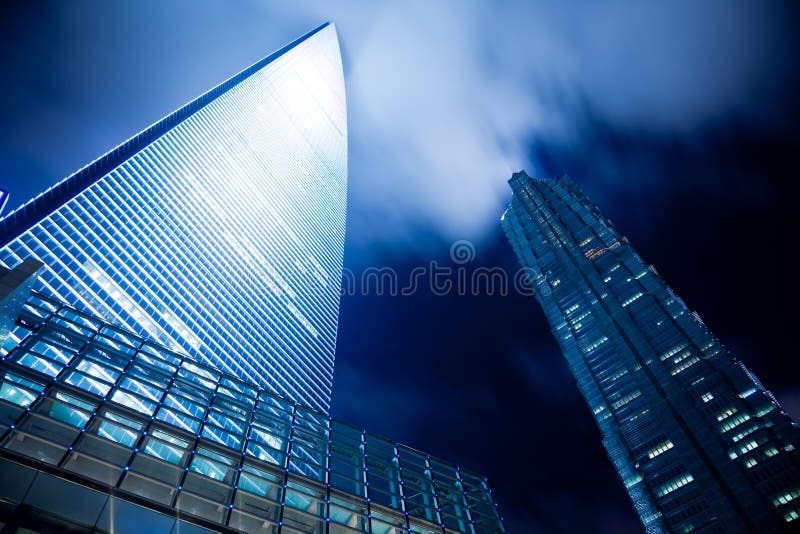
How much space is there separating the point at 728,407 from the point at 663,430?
13342 millimetres

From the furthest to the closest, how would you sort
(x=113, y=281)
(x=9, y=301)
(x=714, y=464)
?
(x=714, y=464) → (x=113, y=281) → (x=9, y=301)

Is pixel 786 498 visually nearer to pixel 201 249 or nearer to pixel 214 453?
pixel 214 453


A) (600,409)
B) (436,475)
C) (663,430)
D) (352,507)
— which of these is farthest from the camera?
(600,409)

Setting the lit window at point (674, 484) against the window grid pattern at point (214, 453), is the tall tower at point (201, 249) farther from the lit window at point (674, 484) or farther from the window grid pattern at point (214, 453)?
the lit window at point (674, 484)

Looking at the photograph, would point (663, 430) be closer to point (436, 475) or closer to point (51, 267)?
point (436, 475)

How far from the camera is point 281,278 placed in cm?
15075

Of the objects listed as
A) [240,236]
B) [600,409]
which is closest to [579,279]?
[600,409]

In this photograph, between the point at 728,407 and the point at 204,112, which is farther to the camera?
the point at 204,112

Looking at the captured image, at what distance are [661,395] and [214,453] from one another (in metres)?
115

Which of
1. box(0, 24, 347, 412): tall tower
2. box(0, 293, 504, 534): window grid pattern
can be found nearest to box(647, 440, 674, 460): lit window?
box(0, 24, 347, 412): tall tower

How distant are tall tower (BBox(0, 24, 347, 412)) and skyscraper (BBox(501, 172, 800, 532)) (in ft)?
233

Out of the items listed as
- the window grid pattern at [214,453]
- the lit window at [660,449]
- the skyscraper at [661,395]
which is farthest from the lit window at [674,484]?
the window grid pattern at [214,453]

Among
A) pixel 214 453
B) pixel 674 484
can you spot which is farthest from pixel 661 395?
pixel 214 453

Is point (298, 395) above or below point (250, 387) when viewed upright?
above
